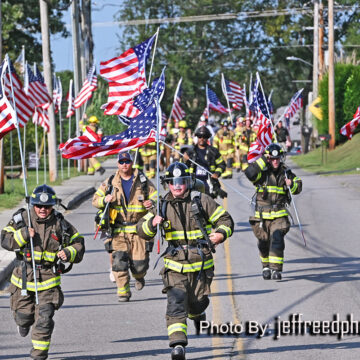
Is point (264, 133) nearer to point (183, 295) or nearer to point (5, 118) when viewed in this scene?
point (5, 118)

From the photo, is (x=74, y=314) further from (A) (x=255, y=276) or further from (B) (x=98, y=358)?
(A) (x=255, y=276)

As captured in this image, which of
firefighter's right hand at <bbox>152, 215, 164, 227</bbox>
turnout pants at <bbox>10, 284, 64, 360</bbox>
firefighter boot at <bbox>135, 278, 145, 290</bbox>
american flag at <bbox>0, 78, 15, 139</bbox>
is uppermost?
american flag at <bbox>0, 78, 15, 139</bbox>

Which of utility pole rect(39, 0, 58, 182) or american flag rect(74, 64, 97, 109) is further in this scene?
american flag rect(74, 64, 97, 109)

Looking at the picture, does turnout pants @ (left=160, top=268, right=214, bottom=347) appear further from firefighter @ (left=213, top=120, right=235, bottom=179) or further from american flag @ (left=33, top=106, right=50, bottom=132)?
firefighter @ (left=213, top=120, right=235, bottom=179)

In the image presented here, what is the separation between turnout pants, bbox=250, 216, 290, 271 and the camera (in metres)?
13.2

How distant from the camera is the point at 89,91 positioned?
1321 inches

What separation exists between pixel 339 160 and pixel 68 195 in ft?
56.4

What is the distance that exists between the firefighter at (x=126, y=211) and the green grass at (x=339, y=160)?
76.4 ft

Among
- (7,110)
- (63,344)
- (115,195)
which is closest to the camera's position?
(63,344)

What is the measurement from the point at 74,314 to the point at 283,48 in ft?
235

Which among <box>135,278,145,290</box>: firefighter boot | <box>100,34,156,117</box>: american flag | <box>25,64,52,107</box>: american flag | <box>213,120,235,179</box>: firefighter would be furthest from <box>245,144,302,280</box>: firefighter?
<box>213,120,235,179</box>: firefighter

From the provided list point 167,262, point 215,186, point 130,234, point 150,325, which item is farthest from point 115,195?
point 215,186

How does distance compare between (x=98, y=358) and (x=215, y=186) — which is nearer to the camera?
(x=98, y=358)

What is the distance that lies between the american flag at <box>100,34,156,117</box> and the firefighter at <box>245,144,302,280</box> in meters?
6.13
